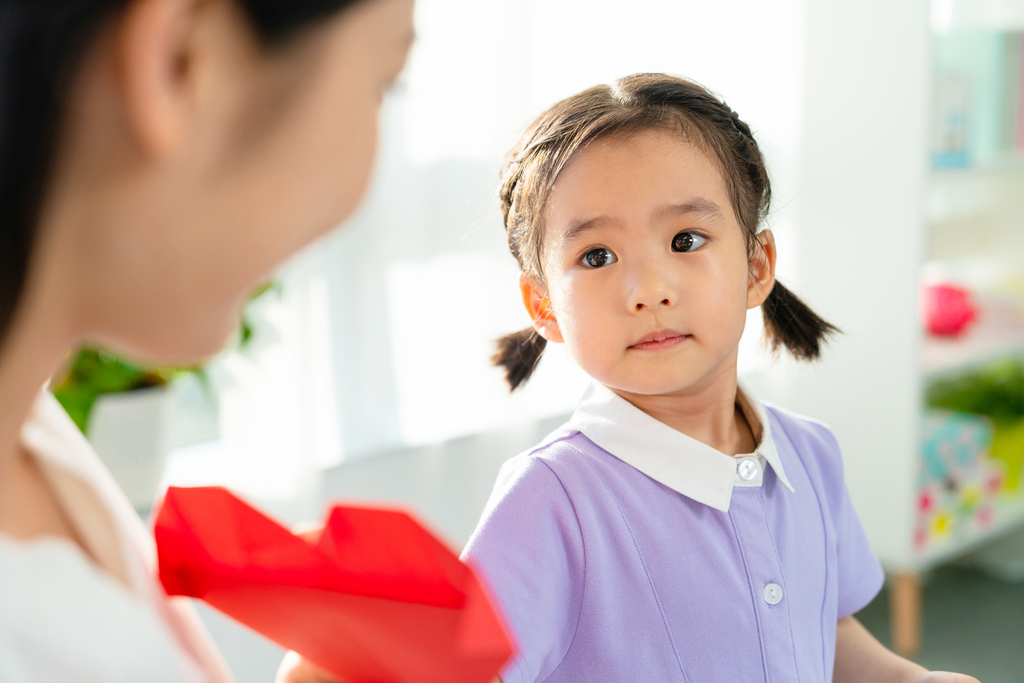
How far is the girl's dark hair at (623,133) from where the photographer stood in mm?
833

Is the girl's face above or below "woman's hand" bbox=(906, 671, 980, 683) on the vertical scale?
above

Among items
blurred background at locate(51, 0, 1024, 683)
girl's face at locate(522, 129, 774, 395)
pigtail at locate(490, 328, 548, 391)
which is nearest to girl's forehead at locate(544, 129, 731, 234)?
girl's face at locate(522, 129, 774, 395)

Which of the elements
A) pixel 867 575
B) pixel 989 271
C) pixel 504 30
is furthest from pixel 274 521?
pixel 989 271

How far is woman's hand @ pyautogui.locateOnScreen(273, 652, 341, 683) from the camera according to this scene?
49cm

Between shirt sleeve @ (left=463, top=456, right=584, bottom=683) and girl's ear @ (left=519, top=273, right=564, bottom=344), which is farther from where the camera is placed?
girl's ear @ (left=519, top=273, right=564, bottom=344)

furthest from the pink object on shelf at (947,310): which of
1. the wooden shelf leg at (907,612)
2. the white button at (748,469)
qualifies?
the white button at (748,469)

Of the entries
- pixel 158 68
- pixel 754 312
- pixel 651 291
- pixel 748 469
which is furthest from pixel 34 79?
pixel 754 312

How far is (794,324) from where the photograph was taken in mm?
1039

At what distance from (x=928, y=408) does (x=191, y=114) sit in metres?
2.58

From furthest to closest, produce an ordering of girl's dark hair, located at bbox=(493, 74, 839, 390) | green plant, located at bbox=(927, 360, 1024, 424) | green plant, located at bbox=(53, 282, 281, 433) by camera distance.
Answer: green plant, located at bbox=(927, 360, 1024, 424) < green plant, located at bbox=(53, 282, 281, 433) < girl's dark hair, located at bbox=(493, 74, 839, 390)

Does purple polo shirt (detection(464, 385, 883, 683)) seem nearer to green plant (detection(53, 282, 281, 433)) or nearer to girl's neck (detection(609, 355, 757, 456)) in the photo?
girl's neck (detection(609, 355, 757, 456))

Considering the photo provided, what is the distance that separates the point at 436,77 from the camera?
6.29 ft

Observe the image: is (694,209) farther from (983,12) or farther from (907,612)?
(983,12)

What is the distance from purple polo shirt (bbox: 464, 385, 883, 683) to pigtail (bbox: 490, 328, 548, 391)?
0.13 metres
